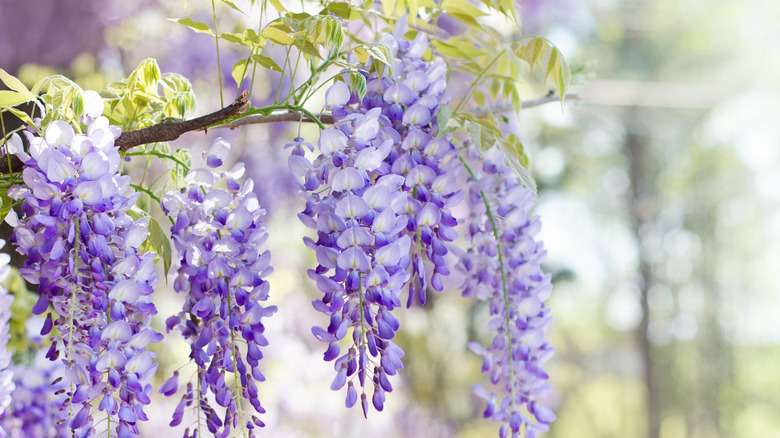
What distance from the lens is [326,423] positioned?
7.97ft

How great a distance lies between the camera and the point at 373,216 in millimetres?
417

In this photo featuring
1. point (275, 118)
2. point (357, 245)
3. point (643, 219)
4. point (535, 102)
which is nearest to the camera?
point (357, 245)

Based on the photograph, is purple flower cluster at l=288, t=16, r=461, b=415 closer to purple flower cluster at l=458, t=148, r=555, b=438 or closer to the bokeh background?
purple flower cluster at l=458, t=148, r=555, b=438

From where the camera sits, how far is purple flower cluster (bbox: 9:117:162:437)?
40cm

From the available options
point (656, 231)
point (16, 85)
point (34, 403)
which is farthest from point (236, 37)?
point (656, 231)

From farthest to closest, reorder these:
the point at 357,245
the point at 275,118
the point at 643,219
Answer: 1. the point at 643,219
2. the point at 275,118
3. the point at 357,245

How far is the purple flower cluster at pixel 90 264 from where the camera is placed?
1.31ft

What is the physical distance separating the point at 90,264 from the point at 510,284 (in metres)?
0.35

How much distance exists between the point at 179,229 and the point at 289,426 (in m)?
2.10

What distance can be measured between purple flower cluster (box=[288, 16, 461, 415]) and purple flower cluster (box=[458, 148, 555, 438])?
0.33 feet

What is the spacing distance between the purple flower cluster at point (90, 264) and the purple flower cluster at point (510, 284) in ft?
0.93

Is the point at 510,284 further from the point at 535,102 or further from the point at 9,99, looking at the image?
the point at 9,99

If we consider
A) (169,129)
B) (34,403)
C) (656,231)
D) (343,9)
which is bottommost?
(34,403)

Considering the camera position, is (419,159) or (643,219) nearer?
(419,159)
